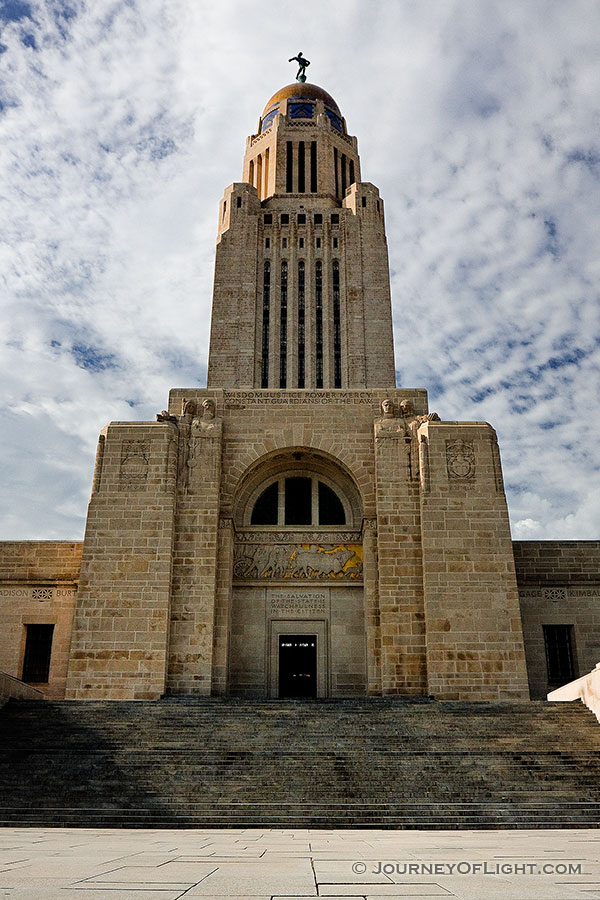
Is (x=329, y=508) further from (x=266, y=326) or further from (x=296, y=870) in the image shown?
(x=296, y=870)

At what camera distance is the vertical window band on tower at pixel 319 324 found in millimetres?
29844

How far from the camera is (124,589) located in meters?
19.7

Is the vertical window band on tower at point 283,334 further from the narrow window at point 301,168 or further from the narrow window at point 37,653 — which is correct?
the narrow window at point 37,653

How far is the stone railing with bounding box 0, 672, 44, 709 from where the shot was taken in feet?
54.0

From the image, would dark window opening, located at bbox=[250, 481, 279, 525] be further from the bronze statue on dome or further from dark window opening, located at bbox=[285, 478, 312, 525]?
the bronze statue on dome

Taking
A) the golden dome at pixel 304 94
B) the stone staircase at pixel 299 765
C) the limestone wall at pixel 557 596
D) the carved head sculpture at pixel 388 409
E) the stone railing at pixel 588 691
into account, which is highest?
the golden dome at pixel 304 94

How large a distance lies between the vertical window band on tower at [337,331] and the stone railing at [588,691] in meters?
15.7

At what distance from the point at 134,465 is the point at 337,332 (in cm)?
1268

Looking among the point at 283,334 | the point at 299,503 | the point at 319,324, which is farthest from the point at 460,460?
the point at 283,334

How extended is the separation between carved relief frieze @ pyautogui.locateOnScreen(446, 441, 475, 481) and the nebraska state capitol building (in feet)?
0.15

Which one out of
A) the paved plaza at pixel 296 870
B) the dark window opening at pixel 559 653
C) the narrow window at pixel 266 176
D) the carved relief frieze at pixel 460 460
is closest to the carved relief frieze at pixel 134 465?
the carved relief frieze at pixel 460 460

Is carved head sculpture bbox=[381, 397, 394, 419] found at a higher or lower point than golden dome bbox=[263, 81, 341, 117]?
lower

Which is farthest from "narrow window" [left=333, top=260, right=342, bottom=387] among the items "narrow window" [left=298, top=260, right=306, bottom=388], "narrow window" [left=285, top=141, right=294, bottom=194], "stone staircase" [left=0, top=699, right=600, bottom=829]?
"stone staircase" [left=0, top=699, right=600, bottom=829]

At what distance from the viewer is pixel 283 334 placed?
100 feet
